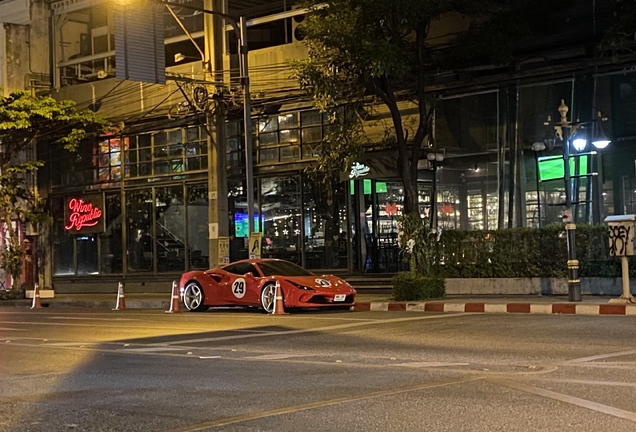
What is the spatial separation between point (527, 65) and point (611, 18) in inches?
103

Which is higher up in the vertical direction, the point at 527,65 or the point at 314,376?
the point at 527,65

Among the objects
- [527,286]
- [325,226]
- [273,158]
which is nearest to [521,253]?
[527,286]

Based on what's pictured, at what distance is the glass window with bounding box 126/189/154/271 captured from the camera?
31.8m

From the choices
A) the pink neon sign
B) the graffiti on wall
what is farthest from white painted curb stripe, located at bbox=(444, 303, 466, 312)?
the pink neon sign

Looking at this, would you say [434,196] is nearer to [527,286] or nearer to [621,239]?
[527,286]

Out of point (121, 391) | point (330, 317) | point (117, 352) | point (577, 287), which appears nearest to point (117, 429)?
point (121, 391)

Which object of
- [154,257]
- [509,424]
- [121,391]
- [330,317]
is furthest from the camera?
[154,257]

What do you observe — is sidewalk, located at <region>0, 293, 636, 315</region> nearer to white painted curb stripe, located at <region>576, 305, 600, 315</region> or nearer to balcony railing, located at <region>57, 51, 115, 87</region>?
white painted curb stripe, located at <region>576, 305, 600, 315</region>

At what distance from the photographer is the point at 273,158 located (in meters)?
28.5

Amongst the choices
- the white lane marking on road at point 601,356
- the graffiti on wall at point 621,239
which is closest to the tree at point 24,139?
the graffiti on wall at point 621,239

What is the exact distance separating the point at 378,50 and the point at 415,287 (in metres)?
5.79

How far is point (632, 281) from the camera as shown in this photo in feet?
64.3

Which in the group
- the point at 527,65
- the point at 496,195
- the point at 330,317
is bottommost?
the point at 330,317

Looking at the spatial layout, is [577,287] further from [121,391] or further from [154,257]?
[154,257]
